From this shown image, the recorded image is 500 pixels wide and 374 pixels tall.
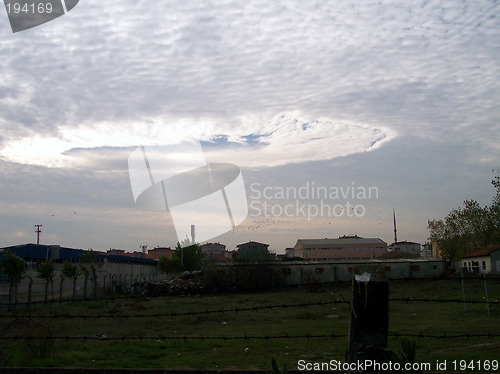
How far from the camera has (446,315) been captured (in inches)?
542

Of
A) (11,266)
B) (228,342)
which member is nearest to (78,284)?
(11,266)

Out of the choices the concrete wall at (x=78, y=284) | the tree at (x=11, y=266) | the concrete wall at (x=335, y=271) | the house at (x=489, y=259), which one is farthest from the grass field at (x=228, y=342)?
the house at (x=489, y=259)

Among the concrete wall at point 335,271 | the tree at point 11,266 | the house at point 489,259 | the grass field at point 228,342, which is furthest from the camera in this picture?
the house at point 489,259

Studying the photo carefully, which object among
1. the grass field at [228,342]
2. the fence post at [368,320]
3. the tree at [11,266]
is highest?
the tree at [11,266]

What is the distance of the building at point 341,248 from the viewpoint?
96250mm

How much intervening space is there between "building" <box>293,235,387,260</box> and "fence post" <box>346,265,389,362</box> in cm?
9222

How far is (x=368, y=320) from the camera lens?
188 inches

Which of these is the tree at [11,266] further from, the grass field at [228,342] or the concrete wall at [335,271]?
the concrete wall at [335,271]

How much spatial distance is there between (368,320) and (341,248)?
9524 centimetres

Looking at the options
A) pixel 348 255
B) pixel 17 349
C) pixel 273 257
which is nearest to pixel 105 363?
pixel 17 349

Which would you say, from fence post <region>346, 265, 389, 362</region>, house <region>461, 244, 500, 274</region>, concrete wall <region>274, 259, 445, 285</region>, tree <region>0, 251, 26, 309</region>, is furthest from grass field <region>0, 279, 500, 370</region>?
house <region>461, 244, 500, 274</region>

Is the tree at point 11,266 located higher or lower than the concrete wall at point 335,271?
higher

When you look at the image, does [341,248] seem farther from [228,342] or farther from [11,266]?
[228,342]

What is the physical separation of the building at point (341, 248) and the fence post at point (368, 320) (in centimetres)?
9222
